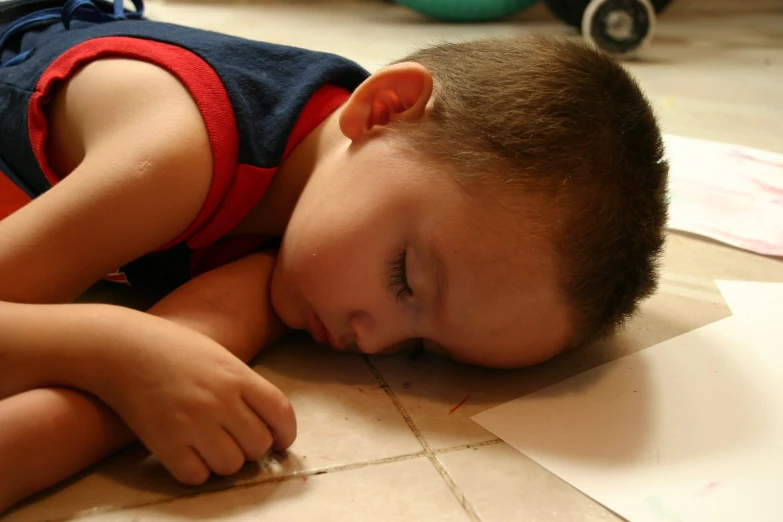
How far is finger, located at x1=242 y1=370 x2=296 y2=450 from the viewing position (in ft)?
1.77

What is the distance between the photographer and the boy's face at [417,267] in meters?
0.59

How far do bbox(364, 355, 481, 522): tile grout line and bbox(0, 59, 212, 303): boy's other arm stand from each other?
0.23 meters

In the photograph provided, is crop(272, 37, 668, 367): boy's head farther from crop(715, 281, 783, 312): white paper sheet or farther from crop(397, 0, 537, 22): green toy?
crop(397, 0, 537, 22): green toy

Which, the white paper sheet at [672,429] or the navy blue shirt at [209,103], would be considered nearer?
the white paper sheet at [672,429]

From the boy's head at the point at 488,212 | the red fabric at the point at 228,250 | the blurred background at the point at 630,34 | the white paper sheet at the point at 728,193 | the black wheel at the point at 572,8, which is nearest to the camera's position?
the boy's head at the point at 488,212

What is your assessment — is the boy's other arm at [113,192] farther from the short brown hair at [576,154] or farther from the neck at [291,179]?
the short brown hair at [576,154]

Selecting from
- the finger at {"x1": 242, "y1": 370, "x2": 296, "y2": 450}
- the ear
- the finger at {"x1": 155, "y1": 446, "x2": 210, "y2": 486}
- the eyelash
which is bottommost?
the finger at {"x1": 155, "y1": 446, "x2": 210, "y2": 486}

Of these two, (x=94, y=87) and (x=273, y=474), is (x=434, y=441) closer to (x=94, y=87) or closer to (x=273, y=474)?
(x=273, y=474)

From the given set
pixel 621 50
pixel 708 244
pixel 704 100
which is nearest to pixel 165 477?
pixel 708 244

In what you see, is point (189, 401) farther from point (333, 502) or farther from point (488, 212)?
point (488, 212)

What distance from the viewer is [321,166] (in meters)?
0.71

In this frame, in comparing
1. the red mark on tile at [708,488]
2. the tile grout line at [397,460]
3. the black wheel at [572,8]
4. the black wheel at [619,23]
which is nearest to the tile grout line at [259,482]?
the tile grout line at [397,460]

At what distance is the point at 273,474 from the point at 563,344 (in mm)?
275

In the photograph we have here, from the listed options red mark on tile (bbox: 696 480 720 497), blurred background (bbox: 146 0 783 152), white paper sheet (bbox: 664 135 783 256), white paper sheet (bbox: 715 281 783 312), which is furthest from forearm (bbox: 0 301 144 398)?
blurred background (bbox: 146 0 783 152)
